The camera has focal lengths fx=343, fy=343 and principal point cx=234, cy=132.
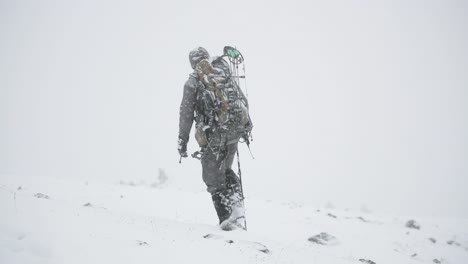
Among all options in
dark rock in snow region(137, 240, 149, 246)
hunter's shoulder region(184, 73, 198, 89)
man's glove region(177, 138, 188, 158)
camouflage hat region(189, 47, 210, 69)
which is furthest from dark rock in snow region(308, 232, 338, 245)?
Result: dark rock in snow region(137, 240, 149, 246)

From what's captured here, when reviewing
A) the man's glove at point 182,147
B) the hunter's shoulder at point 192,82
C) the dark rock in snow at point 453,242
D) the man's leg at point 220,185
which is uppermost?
the hunter's shoulder at point 192,82

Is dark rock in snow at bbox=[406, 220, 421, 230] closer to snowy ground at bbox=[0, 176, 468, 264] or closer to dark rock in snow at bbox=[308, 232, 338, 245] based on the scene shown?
snowy ground at bbox=[0, 176, 468, 264]

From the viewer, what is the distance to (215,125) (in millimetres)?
5770

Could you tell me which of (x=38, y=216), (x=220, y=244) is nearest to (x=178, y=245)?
(x=220, y=244)

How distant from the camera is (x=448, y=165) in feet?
402

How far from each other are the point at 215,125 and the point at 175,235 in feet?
6.52

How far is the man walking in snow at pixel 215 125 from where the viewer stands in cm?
572

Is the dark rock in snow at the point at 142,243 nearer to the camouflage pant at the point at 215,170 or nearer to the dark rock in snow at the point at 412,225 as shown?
the camouflage pant at the point at 215,170

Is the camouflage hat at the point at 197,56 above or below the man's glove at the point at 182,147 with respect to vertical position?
above

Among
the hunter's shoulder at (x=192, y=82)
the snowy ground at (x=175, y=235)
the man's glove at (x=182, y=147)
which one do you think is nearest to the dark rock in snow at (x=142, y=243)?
the snowy ground at (x=175, y=235)

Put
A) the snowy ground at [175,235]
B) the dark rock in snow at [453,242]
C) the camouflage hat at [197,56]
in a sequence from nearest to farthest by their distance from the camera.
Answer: the snowy ground at [175,235]
the camouflage hat at [197,56]
the dark rock in snow at [453,242]

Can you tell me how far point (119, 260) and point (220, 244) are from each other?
138 cm

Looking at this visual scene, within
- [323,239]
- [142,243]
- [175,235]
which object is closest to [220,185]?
[175,235]

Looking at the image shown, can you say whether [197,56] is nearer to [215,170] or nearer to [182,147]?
[182,147]
